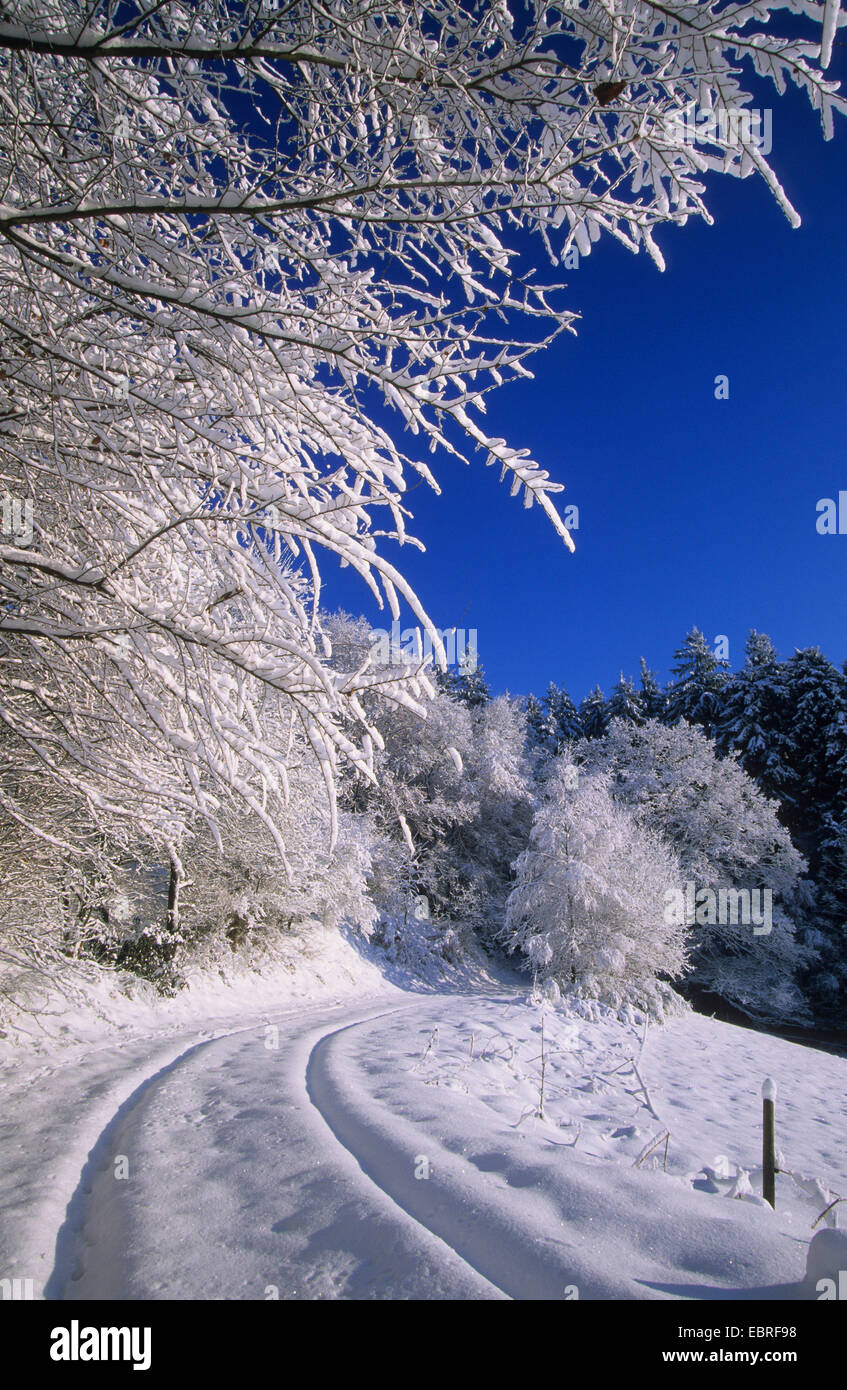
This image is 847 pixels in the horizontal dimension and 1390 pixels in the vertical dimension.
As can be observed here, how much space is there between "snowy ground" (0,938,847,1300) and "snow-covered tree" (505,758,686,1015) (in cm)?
787

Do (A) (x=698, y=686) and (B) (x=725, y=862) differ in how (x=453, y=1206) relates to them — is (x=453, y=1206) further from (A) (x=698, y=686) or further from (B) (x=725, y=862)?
(A) (x=698, y=686)

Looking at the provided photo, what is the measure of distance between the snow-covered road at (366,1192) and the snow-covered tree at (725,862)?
53.2ft

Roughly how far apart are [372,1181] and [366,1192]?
0.19m

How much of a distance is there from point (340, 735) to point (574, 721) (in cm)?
4163

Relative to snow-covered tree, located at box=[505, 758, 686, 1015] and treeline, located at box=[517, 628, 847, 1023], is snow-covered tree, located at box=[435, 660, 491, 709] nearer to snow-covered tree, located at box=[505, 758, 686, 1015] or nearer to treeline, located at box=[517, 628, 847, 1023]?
treeline, located at box=[517, 628, 847, 1023]

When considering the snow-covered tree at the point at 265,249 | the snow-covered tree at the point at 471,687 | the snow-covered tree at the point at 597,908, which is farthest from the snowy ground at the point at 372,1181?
the snow-covered tree at the point at 471,687

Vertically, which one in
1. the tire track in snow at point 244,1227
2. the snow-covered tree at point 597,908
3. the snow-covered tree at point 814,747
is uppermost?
the snow-covered tree at point 814,747

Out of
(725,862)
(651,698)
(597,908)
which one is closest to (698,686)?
(651,698)

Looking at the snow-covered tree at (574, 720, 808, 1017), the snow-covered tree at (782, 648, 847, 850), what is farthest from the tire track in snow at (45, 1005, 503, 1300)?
the snow-covered tree at (782, 648, 847, 850)

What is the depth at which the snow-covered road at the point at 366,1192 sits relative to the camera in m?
2.34

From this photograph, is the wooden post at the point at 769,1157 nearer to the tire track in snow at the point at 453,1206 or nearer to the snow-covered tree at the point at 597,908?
the tire track in snow at the point at 453,1206

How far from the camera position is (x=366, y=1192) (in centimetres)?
298

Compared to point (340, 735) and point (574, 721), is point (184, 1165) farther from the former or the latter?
point (574, 721)

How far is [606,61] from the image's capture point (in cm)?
209
